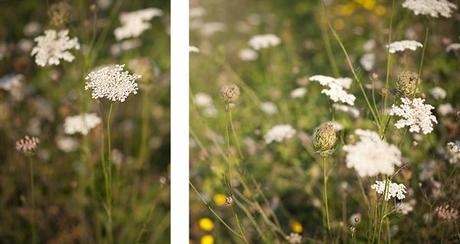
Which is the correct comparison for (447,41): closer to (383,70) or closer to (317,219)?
(383,70)

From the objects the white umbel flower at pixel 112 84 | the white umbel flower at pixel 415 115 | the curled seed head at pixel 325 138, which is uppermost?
the white umbel flower at pixel 112 84

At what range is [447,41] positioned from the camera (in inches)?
58.7

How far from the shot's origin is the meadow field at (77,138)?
1558 mm

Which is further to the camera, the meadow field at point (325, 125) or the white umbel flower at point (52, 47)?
the white umbel flower at point (52, 47)

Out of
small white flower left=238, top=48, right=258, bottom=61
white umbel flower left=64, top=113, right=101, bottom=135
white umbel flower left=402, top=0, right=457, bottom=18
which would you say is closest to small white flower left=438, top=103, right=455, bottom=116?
white umbel flower left=402, top=0, right=457, bottom=18

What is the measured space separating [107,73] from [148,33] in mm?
1266

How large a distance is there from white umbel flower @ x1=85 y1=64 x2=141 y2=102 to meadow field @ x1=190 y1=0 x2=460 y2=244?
0.23 meters

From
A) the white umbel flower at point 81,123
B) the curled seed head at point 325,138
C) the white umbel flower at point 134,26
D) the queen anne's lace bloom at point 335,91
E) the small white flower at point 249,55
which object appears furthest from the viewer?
→ the small white flower at point 249,55

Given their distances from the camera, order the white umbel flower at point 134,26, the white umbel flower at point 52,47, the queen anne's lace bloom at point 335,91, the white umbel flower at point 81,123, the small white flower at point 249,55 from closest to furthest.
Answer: the queen anne's lace bloom at point 335,91, the white umbel flower at point 52,47, the white umbel flower at point 81,123, the white umbel flower at point 134,26, the small white flower at point 249,55

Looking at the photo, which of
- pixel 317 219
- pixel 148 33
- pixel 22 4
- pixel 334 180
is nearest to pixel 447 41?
pixel 334 180

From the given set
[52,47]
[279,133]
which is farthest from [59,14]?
[279,133]

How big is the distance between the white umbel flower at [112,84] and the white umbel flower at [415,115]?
1.99ft

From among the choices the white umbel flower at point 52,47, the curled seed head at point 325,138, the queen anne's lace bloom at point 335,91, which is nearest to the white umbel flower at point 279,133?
the queen anne's lace bloom at point 335,91

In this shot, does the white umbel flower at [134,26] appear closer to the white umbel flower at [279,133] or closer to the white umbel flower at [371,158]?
the white umbel flower at [279,133]
